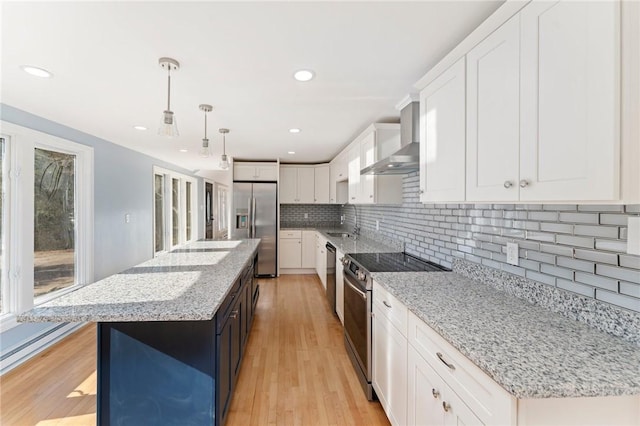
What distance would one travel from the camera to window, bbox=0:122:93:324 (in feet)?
8.71

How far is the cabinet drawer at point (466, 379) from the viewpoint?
2.87 ft

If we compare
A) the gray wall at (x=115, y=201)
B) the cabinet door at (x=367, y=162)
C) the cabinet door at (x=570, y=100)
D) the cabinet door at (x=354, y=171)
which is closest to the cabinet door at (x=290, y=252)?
the cabinet door at (x=354, y=171)

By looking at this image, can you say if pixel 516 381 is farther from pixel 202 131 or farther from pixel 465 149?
pixel 202 131

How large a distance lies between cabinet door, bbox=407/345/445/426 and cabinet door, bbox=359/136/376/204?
2.00 meters

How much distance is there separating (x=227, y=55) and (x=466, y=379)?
2.02m

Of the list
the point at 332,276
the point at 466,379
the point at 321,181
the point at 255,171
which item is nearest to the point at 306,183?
the point at 321,181

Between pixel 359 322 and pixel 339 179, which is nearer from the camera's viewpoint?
pixel 359 322

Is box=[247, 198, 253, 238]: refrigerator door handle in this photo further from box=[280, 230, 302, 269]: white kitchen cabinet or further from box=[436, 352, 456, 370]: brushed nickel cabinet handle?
box=[436, 352, 456, 370]: brushed nickel cabinet handle

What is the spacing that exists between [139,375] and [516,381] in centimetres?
176

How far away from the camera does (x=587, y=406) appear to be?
88 cm

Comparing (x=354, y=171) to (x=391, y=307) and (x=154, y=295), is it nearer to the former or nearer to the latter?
(x=391, y=307)

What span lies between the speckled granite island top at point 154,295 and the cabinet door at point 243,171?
3.23 m

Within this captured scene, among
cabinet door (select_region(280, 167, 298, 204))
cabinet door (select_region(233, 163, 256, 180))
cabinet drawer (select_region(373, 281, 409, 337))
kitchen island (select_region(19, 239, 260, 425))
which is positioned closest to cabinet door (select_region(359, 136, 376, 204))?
cabinet drawer (select_region(373, 281, 409, 337))

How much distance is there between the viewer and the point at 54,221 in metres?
3.21
